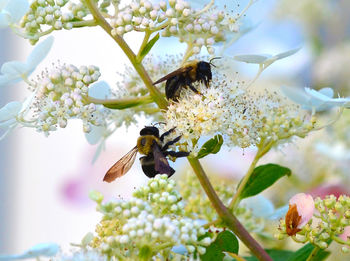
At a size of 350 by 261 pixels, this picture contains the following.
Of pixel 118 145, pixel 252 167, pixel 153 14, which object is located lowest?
pixel 118 145

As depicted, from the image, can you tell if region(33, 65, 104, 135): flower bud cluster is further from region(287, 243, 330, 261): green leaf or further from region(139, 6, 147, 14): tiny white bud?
region(287, 243, 330, 261): green leaf

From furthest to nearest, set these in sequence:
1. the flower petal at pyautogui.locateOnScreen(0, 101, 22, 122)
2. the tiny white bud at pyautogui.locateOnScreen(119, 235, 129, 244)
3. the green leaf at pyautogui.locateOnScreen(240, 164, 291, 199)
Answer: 1. the green leaf at pyautogui.locateOnScreen(240, 164, 291, 199)
2. the flower petal at pyautogui.locateOnScreen(0, 101, 22, 122)
3. the tiny white bud at pyautogui.locateOnScreen(119, 235, 129, 244)

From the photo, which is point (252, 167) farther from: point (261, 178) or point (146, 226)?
point (146, 226)

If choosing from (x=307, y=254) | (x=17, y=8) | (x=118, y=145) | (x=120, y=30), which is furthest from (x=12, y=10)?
(x=118, y=145)

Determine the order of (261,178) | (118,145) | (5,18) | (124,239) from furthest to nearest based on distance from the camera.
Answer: (118,145), (261,178), (5,18), (124,239)

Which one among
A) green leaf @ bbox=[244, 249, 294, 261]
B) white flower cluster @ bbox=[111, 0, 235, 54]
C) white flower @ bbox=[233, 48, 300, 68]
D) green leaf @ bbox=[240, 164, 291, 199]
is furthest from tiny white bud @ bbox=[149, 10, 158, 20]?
green leaf @ bbox=[244, 249, 294, 261]

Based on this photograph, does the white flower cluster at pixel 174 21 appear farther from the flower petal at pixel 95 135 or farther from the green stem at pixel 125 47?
the flower petal at pixel 95 135

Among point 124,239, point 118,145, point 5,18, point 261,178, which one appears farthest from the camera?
point 118,145
